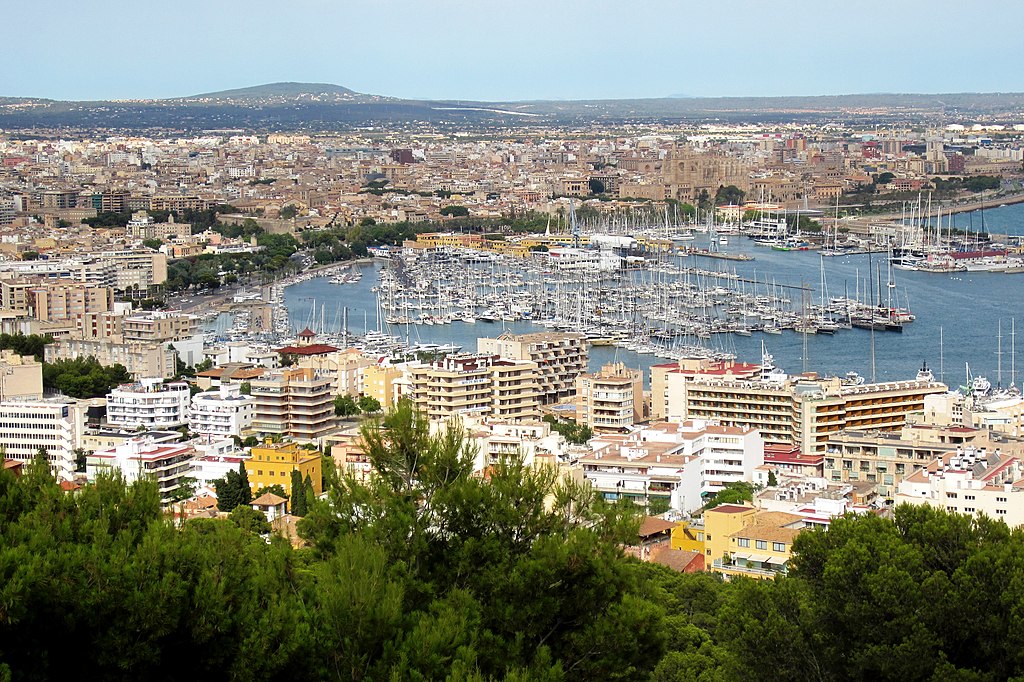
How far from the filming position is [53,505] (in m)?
4.32

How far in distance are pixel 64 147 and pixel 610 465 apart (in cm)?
4453

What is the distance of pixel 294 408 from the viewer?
10711mm

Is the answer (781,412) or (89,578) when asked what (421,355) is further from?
(89,578)

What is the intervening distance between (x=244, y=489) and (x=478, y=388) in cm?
278

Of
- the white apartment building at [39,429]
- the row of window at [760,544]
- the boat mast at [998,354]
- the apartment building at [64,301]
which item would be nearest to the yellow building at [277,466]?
the white apartment building at [39,429]

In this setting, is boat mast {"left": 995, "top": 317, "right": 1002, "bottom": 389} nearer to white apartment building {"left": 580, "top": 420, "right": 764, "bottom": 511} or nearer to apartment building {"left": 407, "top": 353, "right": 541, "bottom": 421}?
apartment building {"left": 407, "top": 353, "right": 541, "bottom": 421}

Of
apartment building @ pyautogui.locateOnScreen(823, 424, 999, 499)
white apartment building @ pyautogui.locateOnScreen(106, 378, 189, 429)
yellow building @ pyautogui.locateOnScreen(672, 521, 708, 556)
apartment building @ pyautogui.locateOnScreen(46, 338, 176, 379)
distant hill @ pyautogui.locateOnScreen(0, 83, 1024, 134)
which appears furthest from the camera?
distant hill @ pyautogui.locateOnScreen(0, 83, 1024, 134)

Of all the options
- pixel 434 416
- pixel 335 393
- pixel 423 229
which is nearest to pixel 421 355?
pixel 335 393

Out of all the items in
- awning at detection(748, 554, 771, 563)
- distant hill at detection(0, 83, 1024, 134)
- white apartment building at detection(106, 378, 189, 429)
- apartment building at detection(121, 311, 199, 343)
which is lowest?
awning at detection(748, 554, 771, 563)

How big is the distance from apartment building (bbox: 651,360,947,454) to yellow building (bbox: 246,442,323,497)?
2.37 metres

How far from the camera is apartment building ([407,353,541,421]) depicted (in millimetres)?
11156

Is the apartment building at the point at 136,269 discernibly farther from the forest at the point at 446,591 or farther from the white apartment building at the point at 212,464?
the forest at the point at 446,591

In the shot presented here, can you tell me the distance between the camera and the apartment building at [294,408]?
10672mm

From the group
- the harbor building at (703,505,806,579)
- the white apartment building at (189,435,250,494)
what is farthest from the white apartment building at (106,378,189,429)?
the harbor building at (703,505,806,579)
